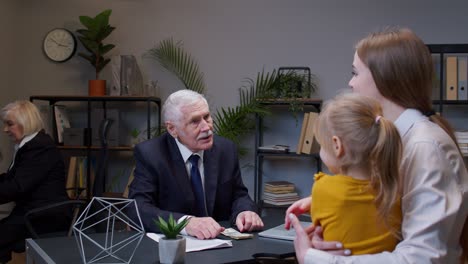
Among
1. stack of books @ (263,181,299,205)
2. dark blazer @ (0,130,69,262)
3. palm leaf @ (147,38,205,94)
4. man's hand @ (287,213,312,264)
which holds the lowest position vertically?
stack of books @ (263,181,299,205)

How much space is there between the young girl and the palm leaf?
359cm

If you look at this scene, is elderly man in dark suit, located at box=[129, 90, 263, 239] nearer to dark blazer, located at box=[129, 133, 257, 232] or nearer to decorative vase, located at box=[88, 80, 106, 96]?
dark blazer, located at box=[129, 133, 257, 232]

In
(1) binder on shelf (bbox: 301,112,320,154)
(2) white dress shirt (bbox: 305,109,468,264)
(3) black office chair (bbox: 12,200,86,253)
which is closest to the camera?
(2) white dress shirt (bbox: 305,109,468,264)

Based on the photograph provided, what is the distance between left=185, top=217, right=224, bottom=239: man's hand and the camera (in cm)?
178

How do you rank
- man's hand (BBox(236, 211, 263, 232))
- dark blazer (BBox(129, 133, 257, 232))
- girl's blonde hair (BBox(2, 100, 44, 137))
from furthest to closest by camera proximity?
1. girl's blonde hair (BBox(2, 100, 44, 137))
2. dark blazer (BBox(129, 133, 257, 232))
3. man's hand (BBox(236, 211, 263, 232))

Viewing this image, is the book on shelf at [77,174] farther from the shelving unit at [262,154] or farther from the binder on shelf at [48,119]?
the shelving unit at [262,154]

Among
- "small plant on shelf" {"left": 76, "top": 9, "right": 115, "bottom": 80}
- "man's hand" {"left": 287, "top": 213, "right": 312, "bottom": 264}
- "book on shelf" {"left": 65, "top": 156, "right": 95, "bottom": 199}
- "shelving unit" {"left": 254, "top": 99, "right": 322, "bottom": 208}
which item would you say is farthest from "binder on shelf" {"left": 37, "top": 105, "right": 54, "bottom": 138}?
"man's hand" {"left": 287, "top": 213, "right": 312, "bottom": 264}

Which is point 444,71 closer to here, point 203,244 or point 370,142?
point 203,244

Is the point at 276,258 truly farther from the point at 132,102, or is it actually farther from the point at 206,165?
the point at 132,102

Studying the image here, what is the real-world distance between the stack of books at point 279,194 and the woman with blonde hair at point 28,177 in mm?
1814

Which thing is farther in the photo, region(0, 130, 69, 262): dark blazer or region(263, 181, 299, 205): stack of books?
region(263, 181, 299, 205): stack of books

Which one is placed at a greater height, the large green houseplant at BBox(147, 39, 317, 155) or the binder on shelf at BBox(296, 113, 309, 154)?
the large green houseplant at BBox(147, 39, 317, 155)

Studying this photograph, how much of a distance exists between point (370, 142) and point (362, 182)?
10 cm

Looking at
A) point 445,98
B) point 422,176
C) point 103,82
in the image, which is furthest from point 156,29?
point 422,176
